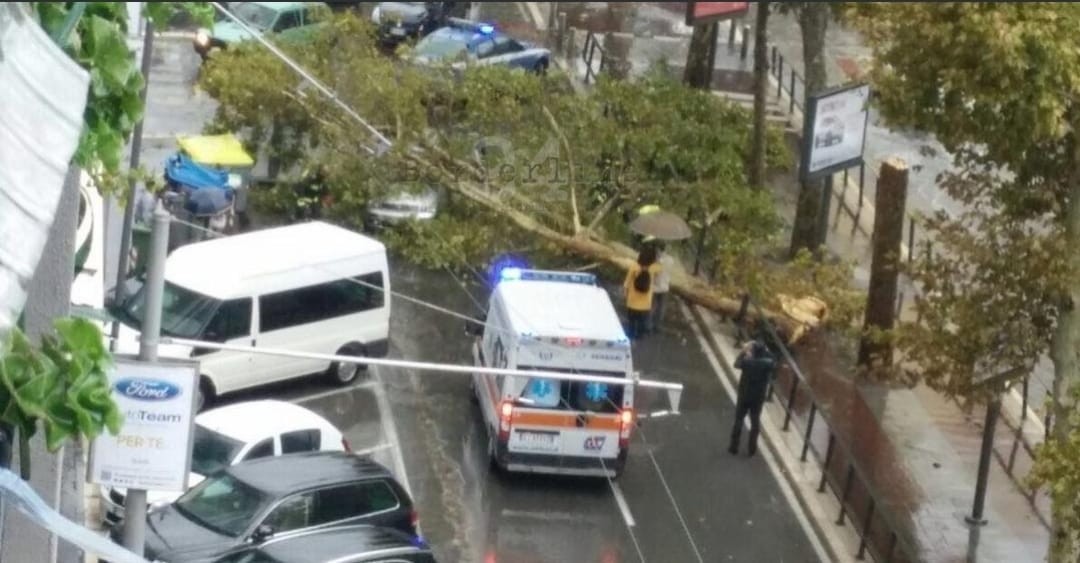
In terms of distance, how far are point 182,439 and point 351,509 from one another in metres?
6.64

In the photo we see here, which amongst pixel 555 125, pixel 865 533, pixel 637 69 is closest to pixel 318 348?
pixel 555 125

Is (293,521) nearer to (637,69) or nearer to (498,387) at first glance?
(498,387)

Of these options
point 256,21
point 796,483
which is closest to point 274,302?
point 796,483

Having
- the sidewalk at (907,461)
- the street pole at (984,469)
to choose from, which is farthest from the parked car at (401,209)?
the street pole at (984,469)

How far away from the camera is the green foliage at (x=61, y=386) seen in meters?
7.58

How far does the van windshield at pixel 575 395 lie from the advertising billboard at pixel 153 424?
9360 millimetres

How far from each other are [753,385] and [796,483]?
3.91 ft

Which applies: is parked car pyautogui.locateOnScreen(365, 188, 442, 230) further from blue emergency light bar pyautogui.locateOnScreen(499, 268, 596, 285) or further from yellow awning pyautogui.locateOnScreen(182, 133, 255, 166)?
blue emergency light bar pyautogui.locateOnScreen(499, 268, 596, 285)

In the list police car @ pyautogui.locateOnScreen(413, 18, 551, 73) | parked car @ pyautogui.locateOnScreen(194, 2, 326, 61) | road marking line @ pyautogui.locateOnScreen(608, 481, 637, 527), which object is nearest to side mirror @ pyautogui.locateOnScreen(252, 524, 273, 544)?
road marking line @ pyautogui.locateOnScreen(608, 481, 637, 527)

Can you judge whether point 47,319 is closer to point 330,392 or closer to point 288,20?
point 330,392

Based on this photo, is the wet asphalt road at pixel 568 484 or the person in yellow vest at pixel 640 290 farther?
the person in yellow vest at pixel 640 290

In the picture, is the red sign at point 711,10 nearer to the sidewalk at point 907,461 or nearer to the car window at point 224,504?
the sidewalk at point 907,461

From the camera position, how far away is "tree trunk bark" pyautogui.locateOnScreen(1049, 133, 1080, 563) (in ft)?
55.9

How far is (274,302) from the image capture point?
80.1 ft
